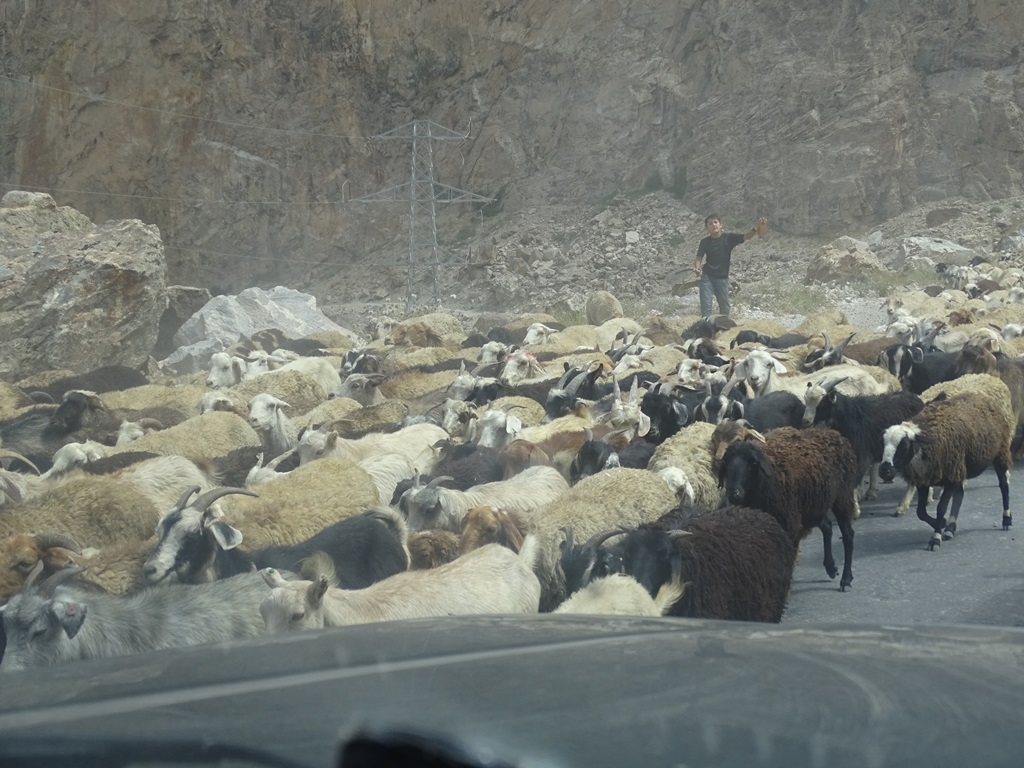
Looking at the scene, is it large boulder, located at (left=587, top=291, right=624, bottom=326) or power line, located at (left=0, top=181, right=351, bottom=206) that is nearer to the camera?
large boulder, located at (left=587, top=291, right=624, bottom=326)

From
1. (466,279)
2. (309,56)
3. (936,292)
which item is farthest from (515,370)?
(309,56)

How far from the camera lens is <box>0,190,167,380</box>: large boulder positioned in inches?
591

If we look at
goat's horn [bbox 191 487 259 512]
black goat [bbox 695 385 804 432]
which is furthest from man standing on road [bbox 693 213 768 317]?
goat's horn [bbox 191 487 259 512]

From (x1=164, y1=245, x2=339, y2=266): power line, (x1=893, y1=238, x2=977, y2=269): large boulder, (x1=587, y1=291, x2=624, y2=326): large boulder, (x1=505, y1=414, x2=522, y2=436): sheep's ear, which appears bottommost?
(x1=505, y1=414, x2=522, y2=436): sheep's ear

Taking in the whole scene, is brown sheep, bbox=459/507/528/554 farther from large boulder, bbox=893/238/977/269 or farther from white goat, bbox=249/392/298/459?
large boulder, bbox=893/238/977/269

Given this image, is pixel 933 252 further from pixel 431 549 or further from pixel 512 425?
pixel 431 549

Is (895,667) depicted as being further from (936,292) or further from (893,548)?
(936,292)

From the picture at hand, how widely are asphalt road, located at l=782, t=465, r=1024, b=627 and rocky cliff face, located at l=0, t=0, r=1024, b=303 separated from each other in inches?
983

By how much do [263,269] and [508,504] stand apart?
3247 cm

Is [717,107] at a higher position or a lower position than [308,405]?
higher

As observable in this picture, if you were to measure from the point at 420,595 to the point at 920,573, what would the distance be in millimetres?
3766

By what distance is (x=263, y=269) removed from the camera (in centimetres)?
3816

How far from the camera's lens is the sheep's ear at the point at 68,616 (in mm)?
4469

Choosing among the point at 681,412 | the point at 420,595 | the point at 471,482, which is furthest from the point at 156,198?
the point at 420,595
